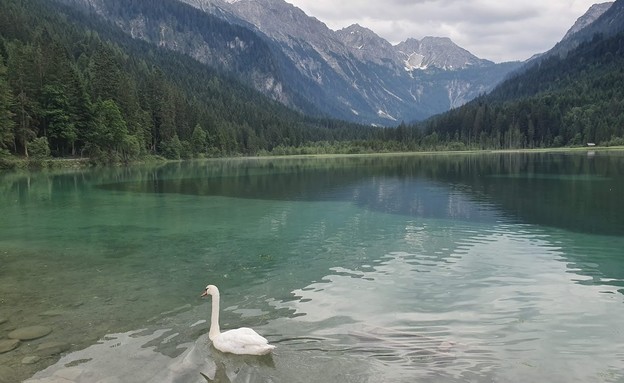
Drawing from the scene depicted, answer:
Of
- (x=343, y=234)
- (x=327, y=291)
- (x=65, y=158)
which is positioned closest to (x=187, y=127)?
(x=65, y=158)

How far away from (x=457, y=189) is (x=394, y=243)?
2753cm

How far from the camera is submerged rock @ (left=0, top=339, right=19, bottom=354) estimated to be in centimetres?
1089

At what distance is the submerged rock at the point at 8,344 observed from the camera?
35.7ft

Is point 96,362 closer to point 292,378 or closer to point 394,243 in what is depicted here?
point 292,378

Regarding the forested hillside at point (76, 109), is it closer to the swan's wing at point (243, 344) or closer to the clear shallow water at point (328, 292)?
the clear shallow water at point (328, 292)

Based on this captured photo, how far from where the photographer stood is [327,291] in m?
15.8

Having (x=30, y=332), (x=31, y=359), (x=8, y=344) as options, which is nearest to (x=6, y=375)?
(x=31, y=359)

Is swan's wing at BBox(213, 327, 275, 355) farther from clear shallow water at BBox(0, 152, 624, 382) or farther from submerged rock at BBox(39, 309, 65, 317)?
submerged rock at BBox(39, 309, 65, 317)

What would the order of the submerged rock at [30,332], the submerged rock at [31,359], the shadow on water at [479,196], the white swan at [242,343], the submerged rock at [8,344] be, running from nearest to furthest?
the submerged rock at [31,359] → the white swan at [242,343] → the submerged rock at [8,344] → the submerged rock at [30,332] → the shadow on water at [479,196]

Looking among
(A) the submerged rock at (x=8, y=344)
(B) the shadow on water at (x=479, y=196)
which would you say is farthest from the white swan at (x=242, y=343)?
(B) the shadow on water at (x=479, y=196)

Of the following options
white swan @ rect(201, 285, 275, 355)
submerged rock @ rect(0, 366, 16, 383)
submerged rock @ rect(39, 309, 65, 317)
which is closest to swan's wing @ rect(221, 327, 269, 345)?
white swan @ rect(201, 285, 275, 355)

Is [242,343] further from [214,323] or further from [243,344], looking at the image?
[214,323]

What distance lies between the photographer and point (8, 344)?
36.6ft

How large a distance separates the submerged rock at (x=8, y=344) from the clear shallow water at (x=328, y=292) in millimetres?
229
